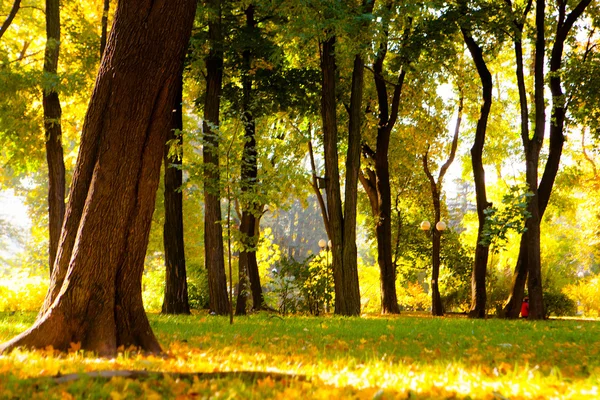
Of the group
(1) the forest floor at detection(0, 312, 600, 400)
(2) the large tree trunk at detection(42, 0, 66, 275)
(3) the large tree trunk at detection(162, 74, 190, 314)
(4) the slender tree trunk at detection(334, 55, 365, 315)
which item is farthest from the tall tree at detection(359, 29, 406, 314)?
(1) the forest floor at detection(0, 312, 600, 400)

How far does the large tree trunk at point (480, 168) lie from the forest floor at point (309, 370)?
37.7 feet

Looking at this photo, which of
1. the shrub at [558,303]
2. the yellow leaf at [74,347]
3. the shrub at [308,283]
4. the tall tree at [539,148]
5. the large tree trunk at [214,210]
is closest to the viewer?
the yellow leaf at [74,347]

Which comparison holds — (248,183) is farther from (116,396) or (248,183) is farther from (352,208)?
(116,396)

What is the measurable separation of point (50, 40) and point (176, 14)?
30.7 feet

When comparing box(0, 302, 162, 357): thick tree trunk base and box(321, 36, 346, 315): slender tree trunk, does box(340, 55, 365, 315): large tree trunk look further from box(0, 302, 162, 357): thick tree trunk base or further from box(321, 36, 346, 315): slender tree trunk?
box(0, 302, 162, 357): thick tree trunk base

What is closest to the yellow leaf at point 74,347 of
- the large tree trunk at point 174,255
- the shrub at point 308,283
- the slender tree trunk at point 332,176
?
the large tree trunk at point 174,255

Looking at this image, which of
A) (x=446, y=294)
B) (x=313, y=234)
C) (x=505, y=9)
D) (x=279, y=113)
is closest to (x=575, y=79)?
(x=505, y=9)

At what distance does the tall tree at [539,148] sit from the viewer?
52.6ft

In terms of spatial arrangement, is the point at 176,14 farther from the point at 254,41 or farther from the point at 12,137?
the point at 12,137

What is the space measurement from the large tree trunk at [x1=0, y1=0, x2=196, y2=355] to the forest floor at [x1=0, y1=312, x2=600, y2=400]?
0.40m

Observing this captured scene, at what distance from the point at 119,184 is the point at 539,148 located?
13.6 meters

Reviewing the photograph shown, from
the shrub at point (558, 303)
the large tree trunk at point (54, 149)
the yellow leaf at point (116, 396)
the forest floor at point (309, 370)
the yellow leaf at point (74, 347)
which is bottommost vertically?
the shrub at point (558, 303)

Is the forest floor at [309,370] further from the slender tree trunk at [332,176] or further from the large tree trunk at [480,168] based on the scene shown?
the large tree trunk at [480,168]

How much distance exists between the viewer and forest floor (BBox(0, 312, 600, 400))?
3791 mm
